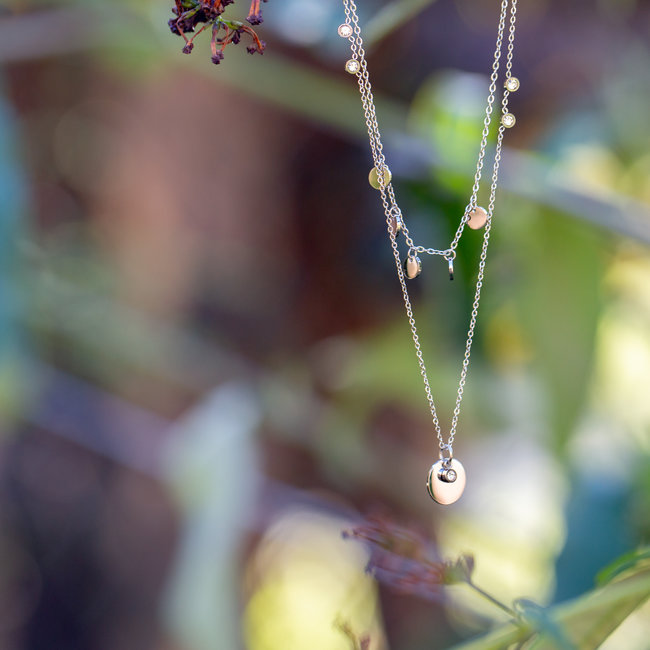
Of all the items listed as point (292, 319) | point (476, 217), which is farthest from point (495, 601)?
point (292, 319)

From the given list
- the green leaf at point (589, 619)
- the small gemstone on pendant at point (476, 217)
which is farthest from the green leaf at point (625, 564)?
the small gemstone on pendant at point (476, 217)

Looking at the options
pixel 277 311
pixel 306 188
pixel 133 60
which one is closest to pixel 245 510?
pixel 277 311

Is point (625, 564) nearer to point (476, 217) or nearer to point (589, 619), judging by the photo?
point (589, 619)

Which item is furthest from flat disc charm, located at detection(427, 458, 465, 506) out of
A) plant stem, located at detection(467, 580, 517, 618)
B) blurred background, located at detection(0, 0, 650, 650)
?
blurred background, located at detection(0, 0, 650, 650)

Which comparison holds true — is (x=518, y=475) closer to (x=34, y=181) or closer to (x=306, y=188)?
(x=306, y=188)

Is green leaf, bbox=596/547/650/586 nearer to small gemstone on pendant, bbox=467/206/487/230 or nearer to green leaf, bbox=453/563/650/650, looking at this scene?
green leaf, bbox=453/563/650/650

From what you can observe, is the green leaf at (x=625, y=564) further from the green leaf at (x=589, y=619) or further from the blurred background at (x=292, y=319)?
the blurred background at (x=292, y=319)
